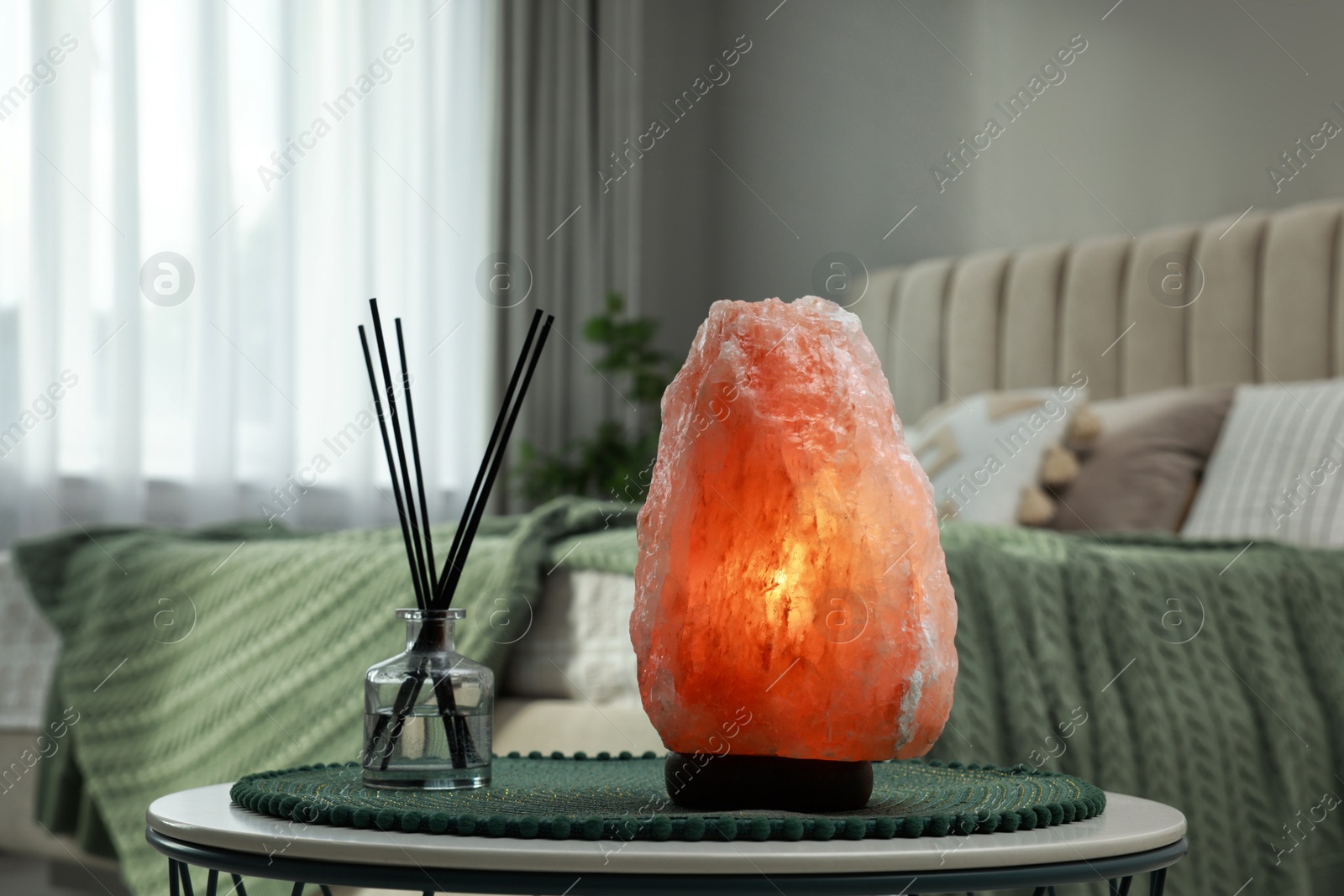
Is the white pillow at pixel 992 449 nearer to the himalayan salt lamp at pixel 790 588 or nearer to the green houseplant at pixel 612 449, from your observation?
the green houseplant at pixel 612 449

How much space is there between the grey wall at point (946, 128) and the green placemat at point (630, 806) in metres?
2.45

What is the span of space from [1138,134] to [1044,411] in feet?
3.17

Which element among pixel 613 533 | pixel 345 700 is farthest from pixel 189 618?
pixel 613 533

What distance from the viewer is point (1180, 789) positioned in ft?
4.51

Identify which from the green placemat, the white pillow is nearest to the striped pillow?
the white pillow

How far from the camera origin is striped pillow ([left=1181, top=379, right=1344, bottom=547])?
2.10 meters

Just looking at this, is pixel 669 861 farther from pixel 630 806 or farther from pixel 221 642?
pixel 221 642

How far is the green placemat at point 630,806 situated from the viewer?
1.97 ft

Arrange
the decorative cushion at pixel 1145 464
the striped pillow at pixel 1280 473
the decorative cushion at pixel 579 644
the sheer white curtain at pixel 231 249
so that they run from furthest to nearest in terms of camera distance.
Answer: the sheer white curtain at pixel 231 249, the decorative cushion at pixel 1145 464, the striped pillow at pixel 1280 473, the decorative cushion at pixel 579 644

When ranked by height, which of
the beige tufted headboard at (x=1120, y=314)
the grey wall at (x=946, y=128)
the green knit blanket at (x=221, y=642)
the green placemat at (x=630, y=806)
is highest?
the grey wall at (x=946, y=128)

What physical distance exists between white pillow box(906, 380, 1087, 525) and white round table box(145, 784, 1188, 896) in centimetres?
178

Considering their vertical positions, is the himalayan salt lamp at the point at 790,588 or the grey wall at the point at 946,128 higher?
the grey wall at the point at 946,128

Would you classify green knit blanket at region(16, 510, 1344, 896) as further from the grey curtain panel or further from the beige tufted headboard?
the grey curtain panel

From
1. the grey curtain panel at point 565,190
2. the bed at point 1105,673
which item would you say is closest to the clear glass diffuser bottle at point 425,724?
the bed at point 1105,673
